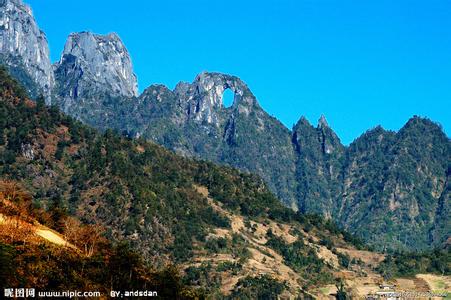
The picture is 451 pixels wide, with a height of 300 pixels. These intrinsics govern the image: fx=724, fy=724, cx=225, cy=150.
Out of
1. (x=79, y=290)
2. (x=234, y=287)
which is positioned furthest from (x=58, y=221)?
(x=234, y=287)

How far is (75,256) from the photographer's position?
2744 inches

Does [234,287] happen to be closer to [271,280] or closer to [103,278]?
[271,280]

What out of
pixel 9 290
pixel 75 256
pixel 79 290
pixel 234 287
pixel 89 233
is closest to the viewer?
pixel 9 290

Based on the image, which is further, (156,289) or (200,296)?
(200,296)

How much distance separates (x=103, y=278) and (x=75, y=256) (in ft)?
11.3

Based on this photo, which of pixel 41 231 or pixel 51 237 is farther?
pixel 51 237

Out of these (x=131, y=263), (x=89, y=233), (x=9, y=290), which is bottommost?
(x=9, y=290)

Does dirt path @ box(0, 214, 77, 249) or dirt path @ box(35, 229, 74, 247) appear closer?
dirt path @ box(0, 214, 77, 249)

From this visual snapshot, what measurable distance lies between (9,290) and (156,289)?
21.3m

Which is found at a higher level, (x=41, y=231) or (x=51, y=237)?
(x=41, y=231)

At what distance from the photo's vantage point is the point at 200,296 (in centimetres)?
8669

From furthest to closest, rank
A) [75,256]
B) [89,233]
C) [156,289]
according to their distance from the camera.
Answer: [89,233] < [156,289] < [75,256]

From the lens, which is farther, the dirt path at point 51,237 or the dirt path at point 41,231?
the dirt path at point 51,237

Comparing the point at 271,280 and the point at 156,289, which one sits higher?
the point at 271,280
